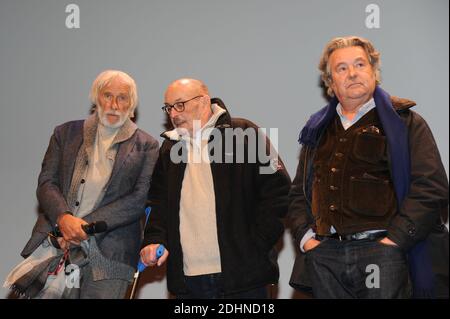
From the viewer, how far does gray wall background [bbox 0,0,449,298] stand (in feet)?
16.1

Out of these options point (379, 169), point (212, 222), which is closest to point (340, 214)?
point (379, 169)

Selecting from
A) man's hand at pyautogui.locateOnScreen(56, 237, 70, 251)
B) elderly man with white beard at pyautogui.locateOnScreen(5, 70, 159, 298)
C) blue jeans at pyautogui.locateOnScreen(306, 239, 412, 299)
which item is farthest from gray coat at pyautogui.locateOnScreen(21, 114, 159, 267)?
blue jeans at pyautogui.locateOnScreen(306, 239, 412, 299)

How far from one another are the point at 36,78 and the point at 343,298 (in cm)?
A: 335

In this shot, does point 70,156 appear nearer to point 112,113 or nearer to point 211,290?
point 112,113

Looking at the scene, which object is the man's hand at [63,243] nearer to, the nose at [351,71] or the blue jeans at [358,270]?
the blue jeans at [358,270]

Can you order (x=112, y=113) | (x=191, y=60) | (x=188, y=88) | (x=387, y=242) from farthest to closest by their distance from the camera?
(x=191, y=60)
(x=112, y=113)
(x=188, y=88)
(x=387, y=242)

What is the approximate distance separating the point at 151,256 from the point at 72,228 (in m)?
0.52

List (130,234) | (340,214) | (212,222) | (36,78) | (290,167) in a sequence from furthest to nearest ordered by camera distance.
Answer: (36,78)
(290,167)
(130,234)
(212,222)
(340,214)

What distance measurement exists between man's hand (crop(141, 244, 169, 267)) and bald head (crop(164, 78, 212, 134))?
754 mm

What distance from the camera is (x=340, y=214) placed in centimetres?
342

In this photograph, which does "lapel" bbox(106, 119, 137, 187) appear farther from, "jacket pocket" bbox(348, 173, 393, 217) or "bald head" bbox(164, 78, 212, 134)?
"jacket pocket" bbox(348, 173, 393, 217)

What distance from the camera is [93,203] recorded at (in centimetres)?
401

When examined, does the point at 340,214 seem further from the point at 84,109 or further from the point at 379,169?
the point at 84,109

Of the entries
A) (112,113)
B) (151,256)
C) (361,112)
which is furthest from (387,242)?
(112,113)
